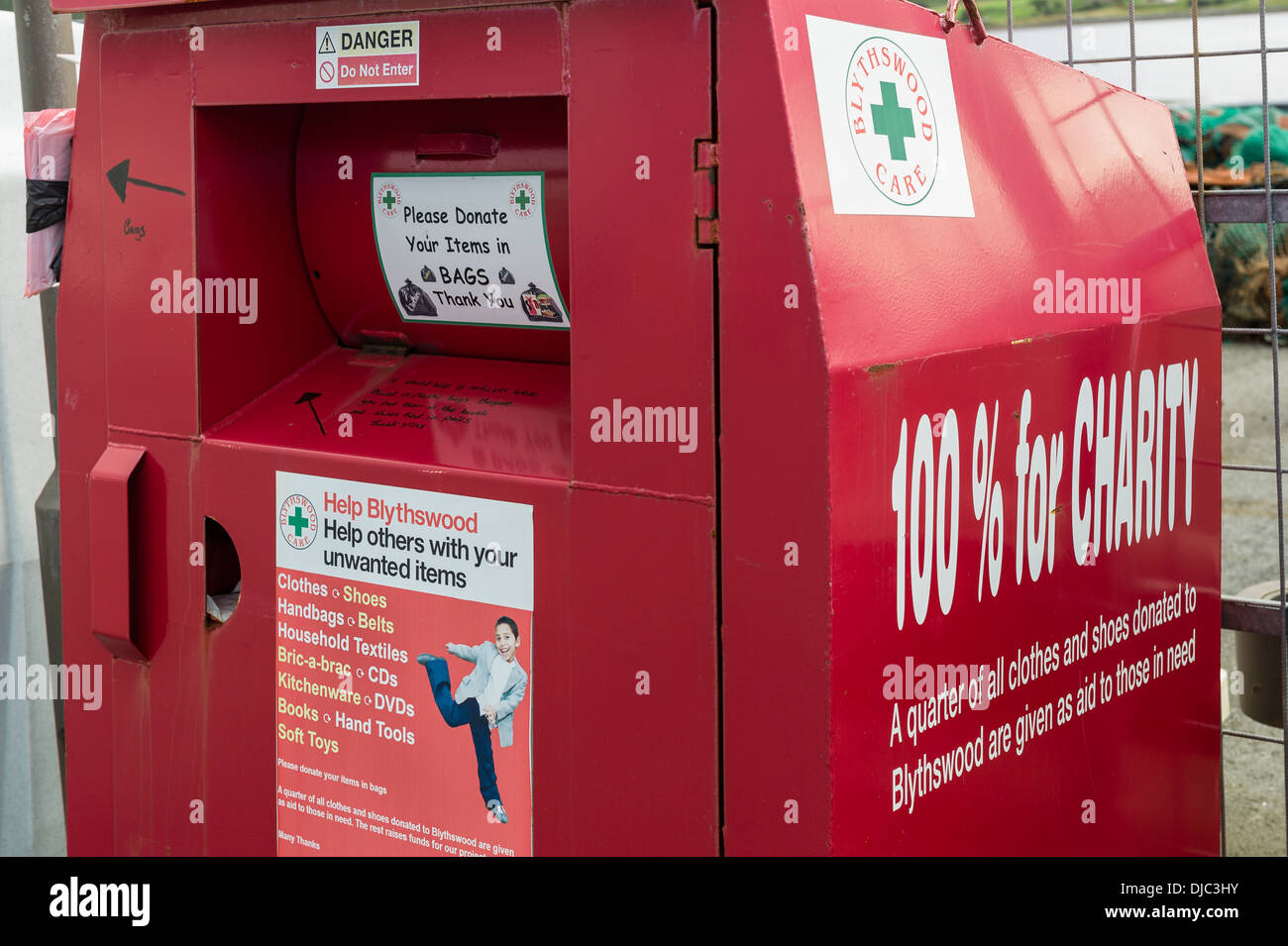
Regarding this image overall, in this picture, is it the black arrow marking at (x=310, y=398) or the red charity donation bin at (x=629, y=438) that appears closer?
the red charity donation bin at (x=629, y=438)

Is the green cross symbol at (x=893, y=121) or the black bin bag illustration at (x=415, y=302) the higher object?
the green cross symbol at (x=893, y=121)

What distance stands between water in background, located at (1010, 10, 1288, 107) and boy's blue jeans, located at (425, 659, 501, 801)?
256 inches

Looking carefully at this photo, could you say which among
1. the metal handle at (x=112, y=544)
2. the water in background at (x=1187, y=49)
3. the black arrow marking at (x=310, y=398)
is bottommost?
the metal handle at (x=112, y=544)

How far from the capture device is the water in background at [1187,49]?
812 cm

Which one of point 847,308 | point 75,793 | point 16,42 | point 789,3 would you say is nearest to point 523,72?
point 789,3

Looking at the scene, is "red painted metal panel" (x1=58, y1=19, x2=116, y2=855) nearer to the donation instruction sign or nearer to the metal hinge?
the donation instruction sign

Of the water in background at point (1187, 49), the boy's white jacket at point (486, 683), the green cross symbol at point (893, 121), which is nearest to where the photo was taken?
the green cross symbol at point (893, 121)

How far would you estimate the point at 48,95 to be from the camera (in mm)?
3219

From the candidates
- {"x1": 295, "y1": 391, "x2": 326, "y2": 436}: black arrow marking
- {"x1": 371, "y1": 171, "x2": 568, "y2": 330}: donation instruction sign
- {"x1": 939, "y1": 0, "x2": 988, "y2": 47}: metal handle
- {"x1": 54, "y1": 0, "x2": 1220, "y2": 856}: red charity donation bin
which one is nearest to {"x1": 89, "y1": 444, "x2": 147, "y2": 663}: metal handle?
{"x1": 54, "y1": 0, "x2": 1220, "y2": 856}: red charity donation bin

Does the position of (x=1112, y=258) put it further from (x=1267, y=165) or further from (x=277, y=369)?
(x=277, y=369)

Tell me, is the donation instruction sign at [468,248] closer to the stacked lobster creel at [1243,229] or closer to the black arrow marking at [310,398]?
the black arrow marking at [310,398]

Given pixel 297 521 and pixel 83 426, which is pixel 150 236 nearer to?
pixel 83 426

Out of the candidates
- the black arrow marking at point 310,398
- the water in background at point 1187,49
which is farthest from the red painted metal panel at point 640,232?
the water in background at point 1187,49

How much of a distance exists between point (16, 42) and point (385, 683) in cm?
208
